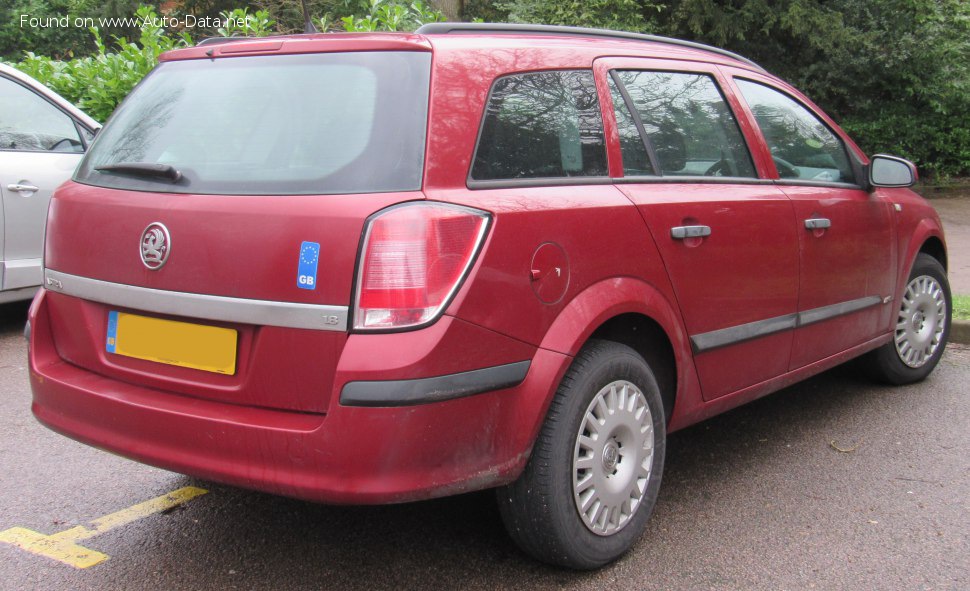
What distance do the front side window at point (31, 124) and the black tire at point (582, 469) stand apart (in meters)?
4.79

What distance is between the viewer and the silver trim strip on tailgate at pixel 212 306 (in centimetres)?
240

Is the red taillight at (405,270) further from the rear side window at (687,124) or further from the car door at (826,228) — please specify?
the car door at (826,228)

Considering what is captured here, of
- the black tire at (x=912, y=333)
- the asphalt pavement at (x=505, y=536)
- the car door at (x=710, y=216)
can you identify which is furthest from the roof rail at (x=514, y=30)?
the black tire at (x=912, y=333)

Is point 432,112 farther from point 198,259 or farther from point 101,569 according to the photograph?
point 101,569

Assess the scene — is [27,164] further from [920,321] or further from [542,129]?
[920,321]

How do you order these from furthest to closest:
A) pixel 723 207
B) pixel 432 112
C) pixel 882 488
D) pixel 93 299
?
pixel 882 488, pixel 723 207, pixel 93 299, pixel 432 112

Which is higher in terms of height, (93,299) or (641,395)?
(93,299)

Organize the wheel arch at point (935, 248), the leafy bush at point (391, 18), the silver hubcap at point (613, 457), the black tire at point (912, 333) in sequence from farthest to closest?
the leafy bush at point (391, 18) → the wheel arch at point (935, 248) → the black tire at point (912, 333) → the silver hubcap at point (613, 457)

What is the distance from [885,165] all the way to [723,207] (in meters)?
1.44

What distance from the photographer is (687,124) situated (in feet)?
11.5

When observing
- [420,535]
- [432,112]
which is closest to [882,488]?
[420,535]

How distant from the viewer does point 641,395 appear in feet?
9.95

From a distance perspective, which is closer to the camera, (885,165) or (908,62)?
(885,165)

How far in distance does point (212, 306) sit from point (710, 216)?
1782 mm
